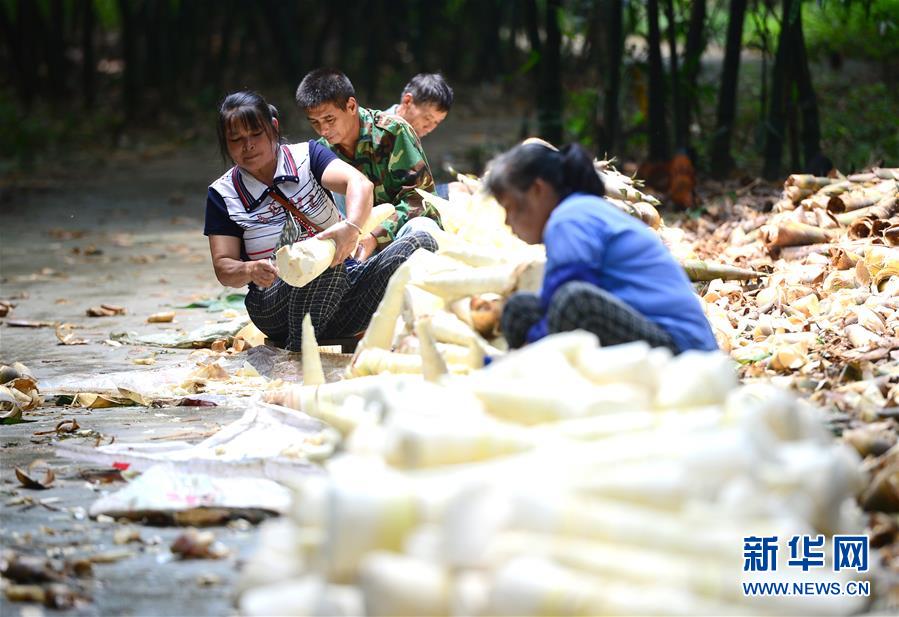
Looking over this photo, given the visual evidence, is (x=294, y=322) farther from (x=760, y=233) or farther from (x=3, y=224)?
(x=3, y=224)

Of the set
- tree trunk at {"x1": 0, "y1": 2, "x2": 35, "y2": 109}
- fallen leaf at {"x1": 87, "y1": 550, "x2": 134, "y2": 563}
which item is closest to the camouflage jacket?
fallen leaf at {"x1": 87, "y1": 550, "x2": 134, "y2": 563}

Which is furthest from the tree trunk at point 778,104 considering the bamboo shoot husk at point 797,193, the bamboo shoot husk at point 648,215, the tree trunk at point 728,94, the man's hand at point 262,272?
the man's hand at point 262,272

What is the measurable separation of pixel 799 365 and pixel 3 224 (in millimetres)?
7953

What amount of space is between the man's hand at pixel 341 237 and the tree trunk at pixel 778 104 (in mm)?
4334

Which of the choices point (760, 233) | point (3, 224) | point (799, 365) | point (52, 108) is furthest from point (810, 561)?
point (52, 108)

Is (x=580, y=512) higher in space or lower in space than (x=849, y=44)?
lower

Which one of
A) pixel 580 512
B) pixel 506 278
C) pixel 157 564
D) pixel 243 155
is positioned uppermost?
pixel 243 155

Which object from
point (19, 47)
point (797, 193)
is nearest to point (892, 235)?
point (797, 193)

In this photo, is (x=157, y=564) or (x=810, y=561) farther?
(x=157, y=564)

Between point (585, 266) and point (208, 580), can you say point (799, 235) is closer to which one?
point (585, 266)

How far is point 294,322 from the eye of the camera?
461cm

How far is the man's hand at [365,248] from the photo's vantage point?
4746 mm

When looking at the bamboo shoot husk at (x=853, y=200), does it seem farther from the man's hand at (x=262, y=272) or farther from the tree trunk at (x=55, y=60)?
the tree trunk at (x=55, y=60)

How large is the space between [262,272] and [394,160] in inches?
37.9
